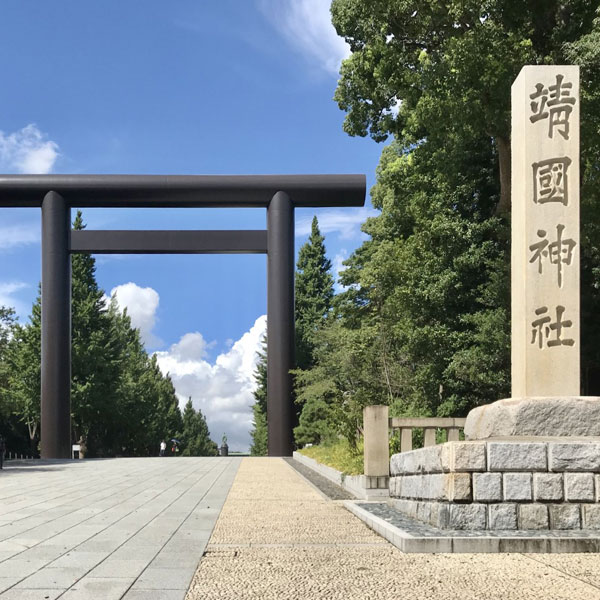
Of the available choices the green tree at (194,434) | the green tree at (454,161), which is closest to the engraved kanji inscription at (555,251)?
the green tree at (454,161)

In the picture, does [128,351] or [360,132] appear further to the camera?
[128,351]

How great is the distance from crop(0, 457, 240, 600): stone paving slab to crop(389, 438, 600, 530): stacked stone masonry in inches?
83.5

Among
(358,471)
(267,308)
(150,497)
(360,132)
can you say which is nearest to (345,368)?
(267,308)

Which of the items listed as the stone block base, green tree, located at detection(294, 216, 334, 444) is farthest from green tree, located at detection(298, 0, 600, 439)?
green tree, located at detection(294, 216, 334, 444)

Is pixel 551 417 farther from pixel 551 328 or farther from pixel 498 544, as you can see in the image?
pixel 498 544

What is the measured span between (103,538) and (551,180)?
5209 mm

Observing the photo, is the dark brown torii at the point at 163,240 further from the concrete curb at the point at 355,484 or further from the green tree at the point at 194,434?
the green tree at the point at 194,434

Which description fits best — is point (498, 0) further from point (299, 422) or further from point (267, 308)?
point (299, 422)

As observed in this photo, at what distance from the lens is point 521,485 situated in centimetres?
599

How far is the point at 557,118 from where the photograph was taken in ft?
23.0

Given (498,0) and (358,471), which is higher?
(498,0)

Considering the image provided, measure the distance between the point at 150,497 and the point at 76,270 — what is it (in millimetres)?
26777

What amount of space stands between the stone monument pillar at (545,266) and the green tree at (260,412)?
36607 mm

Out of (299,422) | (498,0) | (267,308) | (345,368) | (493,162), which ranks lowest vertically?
(299,422)
